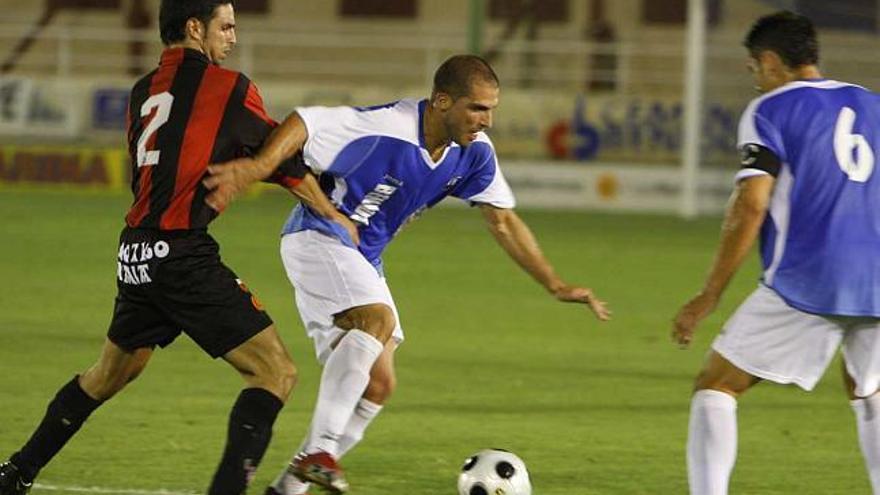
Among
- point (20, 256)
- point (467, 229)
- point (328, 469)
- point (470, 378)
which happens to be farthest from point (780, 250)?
point (467, 229)

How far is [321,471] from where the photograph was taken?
6812 millimetres

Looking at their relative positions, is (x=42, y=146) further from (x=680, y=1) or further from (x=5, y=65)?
(x=680, y=1)

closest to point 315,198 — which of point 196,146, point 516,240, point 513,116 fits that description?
point 196,146

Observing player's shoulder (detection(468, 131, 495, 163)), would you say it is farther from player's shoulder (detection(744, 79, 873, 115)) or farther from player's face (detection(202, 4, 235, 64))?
player's shoulder (detection(744, 79, 873, 115))

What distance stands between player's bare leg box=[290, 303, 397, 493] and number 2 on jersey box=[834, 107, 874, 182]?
1.85m

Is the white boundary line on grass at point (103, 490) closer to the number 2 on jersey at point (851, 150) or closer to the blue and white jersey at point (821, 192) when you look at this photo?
the blue and white jersey at point (821, 192)

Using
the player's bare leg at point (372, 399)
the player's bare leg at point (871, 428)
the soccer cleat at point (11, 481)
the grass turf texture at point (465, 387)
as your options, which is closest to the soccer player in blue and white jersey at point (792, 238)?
the player's bare leg at point (871, 428)

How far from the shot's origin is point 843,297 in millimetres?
6559

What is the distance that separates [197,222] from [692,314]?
5.79ft

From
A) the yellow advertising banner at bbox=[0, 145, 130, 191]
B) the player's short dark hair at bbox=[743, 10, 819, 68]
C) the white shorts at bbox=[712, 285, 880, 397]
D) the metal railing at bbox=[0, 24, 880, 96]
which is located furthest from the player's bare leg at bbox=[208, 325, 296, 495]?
the metal railing at bbox=[0, 24, 880, 96]

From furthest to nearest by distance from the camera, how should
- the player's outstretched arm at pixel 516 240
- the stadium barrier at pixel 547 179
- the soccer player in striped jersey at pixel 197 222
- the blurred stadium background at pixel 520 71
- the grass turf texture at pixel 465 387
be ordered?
the stadium barrier at pixel 547 179
the blurred stadium background at pixel 520 71
the grass turf texture at pixel 465 387
the player's outstretched arm at pixel 516 240
the soccer player in striped jersey at pixel 197 222

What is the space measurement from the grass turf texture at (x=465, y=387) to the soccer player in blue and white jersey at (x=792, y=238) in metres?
1.54

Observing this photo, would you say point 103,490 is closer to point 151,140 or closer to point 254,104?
point 151,140

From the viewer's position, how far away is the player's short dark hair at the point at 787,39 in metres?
6.58
